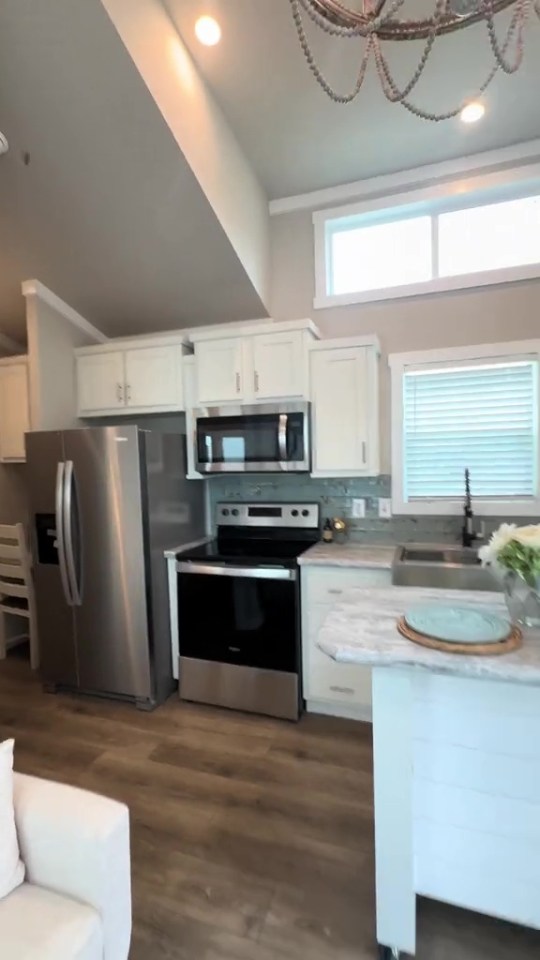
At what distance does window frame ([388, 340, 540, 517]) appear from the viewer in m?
2.82

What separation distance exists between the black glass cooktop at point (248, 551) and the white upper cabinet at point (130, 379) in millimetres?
960

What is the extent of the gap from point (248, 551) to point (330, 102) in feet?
8.13

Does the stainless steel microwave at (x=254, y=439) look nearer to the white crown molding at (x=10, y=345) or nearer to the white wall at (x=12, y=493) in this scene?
the white wall at (x=12, y=493)

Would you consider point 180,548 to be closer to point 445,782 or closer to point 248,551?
point 248,551

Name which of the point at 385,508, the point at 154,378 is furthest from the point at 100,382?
the point at 385,508

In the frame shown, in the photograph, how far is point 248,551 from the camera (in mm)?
2998

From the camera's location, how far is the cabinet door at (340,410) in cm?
284

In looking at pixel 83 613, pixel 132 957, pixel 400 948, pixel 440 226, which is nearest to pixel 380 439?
pixel 440 226

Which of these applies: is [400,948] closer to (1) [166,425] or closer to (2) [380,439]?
(2) [380,439]

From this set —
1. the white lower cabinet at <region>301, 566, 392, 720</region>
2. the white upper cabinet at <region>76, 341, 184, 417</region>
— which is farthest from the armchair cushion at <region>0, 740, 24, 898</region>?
the white upper cabinet at <region>76, 341, 184, 417</region>

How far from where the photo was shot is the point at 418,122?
260cm

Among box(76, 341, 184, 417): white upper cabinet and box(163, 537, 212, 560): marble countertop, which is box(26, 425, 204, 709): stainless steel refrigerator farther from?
box(76, 341, 184, 417): white upper cabinet

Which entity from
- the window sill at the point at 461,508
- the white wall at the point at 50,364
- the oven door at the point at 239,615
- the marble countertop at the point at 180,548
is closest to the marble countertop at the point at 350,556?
the oven door at the point at 239,615

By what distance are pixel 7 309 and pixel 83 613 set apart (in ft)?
7.94
